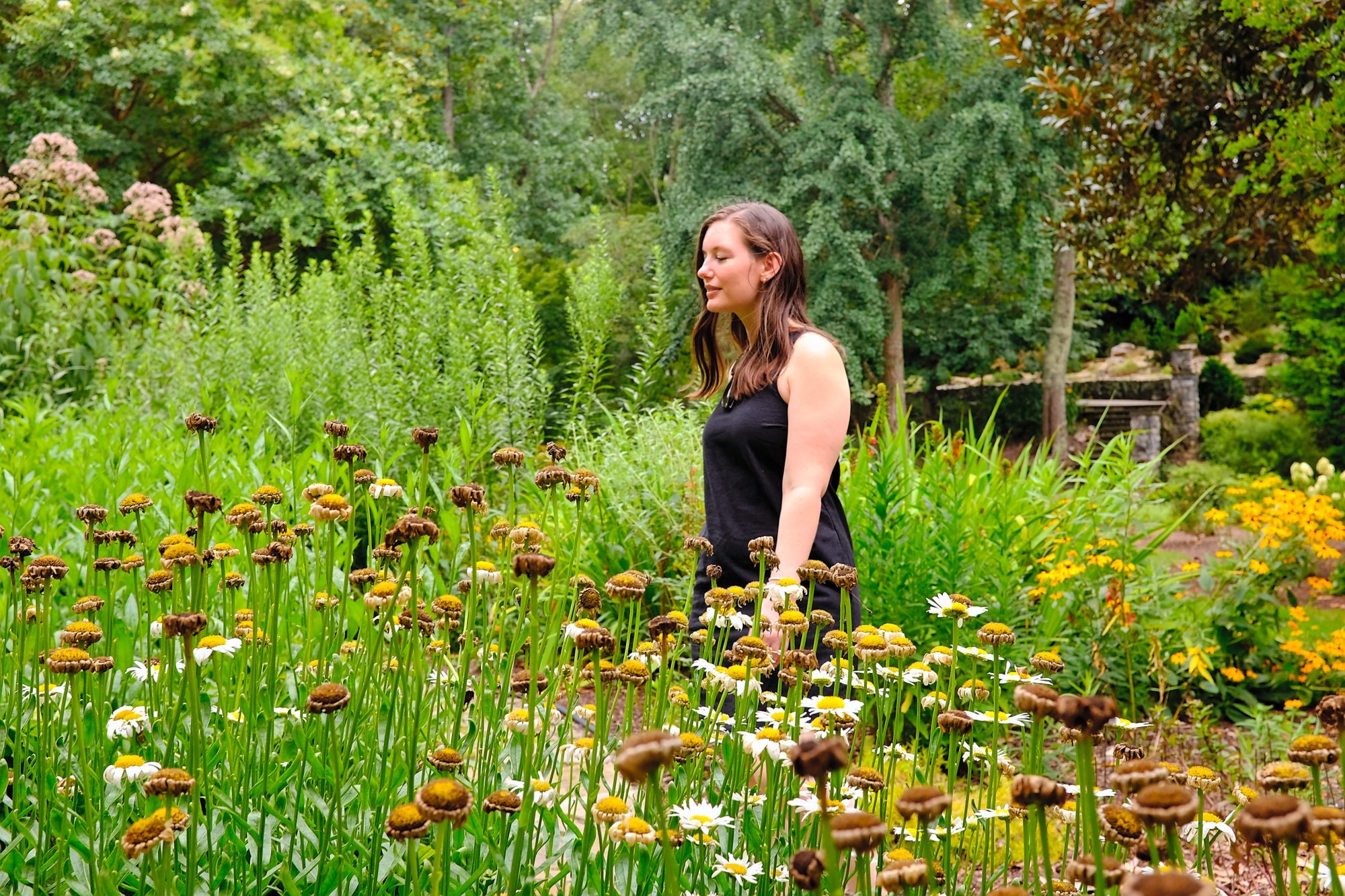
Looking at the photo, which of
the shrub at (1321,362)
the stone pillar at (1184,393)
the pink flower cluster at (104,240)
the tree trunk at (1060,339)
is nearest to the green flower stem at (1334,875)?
the pink flower cluster at (104,240)

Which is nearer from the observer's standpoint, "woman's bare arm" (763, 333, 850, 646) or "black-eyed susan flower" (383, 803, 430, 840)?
"black-eyed susan flower" (383, 803, 430, 840)

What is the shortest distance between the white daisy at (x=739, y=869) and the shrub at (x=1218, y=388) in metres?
16.9

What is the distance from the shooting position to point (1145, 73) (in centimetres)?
495

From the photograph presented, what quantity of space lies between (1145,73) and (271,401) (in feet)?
15.1

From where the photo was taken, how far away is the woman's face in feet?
9.25

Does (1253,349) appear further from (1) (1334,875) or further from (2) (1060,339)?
(1) (1334,875)

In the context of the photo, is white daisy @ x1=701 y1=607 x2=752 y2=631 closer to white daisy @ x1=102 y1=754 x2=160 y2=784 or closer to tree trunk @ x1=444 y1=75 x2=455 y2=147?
white daisy @ x1=102 y1=754 x2=160 y2=784

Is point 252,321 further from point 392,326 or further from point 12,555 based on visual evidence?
point 12,555

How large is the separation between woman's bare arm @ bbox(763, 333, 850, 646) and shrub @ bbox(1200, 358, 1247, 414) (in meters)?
15.7

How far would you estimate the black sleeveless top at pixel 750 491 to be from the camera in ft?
8.96

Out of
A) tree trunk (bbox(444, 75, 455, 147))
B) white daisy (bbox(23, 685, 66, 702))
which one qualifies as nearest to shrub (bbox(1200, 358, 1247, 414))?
tree trunk (bbox(444, 75, 455, 147))

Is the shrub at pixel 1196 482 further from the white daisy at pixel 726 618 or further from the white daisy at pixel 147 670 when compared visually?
the white daisy at pixel 147 670

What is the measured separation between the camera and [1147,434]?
15.1 m

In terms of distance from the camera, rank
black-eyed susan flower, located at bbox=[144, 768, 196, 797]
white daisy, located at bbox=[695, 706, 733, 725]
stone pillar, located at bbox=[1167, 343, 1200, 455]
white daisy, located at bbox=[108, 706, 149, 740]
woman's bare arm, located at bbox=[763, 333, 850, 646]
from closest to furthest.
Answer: black-eyed susan flower, located at bbox=[144, 768, 196, 797], white daisy, located at bbox=[108, 706, 149, 740], white daisy, located at bbox=[695, 706, 733, 725], woman's bare arm, located at bbox=[763, 333, 850, 646], stone pillar, located at bbox=[1167, 343, 1200, 455]
